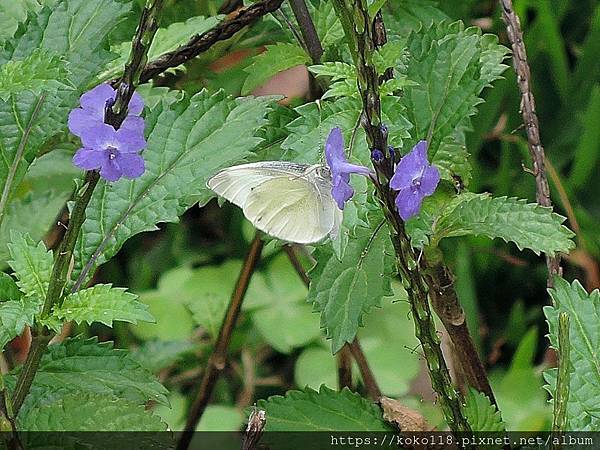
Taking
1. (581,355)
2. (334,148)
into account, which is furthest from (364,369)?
(334,148)

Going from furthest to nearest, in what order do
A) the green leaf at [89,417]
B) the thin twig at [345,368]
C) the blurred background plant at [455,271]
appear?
the blurred background plant at [455,271] → the thin twig at [345,368] → the green leaf at [89,417]

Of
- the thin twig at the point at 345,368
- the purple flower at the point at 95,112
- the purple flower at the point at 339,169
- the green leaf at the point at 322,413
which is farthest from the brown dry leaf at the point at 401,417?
the purple flower at the point at 95,112

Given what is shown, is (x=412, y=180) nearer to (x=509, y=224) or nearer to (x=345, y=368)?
(x=509, y=224)

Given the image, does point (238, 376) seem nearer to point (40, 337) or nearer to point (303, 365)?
point (303, 365)

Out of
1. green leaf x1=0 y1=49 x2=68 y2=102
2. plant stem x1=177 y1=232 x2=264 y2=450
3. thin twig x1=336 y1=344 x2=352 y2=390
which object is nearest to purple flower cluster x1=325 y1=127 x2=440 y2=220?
green leaf x1=0 y1=49 x2=68 y2=102

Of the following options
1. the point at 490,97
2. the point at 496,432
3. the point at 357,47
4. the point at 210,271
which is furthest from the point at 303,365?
the point at 357,47

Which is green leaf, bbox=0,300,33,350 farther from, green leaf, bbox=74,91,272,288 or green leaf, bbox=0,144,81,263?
green leaf, bbox=0,144,81,263

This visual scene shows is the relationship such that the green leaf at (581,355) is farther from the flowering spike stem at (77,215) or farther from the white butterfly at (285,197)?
the flowering spike stem at (77,215)
